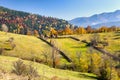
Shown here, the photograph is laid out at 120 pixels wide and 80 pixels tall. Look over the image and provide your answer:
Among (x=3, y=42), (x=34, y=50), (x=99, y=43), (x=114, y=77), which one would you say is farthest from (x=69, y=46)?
(x=114, y=77)

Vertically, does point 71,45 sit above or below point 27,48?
below

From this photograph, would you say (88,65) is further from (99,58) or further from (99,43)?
(99,43)

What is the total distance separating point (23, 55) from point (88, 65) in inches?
1176

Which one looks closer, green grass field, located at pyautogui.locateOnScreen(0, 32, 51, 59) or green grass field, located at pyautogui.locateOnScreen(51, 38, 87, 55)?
green grass field, located at pyautogui.locateOnScreen(0, 32, 51, 59)

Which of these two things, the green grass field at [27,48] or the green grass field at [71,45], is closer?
the green grass field at [27,48]

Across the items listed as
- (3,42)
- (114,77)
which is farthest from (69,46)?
(114,77)

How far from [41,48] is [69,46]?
29.8 m

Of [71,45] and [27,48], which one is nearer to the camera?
[27,48]

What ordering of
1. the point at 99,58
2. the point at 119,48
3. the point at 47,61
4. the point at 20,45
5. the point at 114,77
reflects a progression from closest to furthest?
the point at 114,77
the point at 47,61
the point at 99,58
the point at 20,45
the point at 119,48

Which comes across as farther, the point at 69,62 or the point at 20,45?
the point at 20,45

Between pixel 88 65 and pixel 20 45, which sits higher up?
pixel 20 45

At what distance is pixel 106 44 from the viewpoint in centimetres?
16862

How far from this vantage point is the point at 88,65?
120375mm

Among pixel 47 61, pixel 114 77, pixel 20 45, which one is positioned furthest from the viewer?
pixel 20 45
